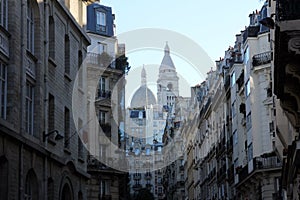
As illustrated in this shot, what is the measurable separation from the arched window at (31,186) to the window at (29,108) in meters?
1.65

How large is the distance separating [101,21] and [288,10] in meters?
44.4

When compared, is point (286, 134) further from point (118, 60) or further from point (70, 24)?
point (118, 60)

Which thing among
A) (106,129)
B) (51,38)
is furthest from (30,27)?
(106,129)

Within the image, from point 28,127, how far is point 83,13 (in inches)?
507

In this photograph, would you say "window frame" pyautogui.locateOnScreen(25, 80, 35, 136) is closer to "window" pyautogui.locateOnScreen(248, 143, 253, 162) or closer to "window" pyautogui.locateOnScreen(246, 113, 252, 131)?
"window" pyautogui.locateOnScreen(248, 143, 253, 162)

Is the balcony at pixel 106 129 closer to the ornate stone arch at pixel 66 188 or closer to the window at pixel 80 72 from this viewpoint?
the window at pixel 80 72

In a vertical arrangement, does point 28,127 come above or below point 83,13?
below

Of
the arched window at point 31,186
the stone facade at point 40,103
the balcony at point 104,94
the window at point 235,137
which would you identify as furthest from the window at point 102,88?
the arched window at point 31,186

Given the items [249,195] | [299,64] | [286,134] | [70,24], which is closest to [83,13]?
[70,24]

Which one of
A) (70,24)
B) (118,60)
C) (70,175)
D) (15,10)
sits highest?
(118,60)

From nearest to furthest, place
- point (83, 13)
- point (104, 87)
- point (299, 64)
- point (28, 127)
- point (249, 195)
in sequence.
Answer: point (299, 64) → point (28, 127) → point (83, 13) → point (249, 195) → point (104, 87)

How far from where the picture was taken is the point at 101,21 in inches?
2462

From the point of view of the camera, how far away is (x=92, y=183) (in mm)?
54438

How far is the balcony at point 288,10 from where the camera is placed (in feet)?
61.3
